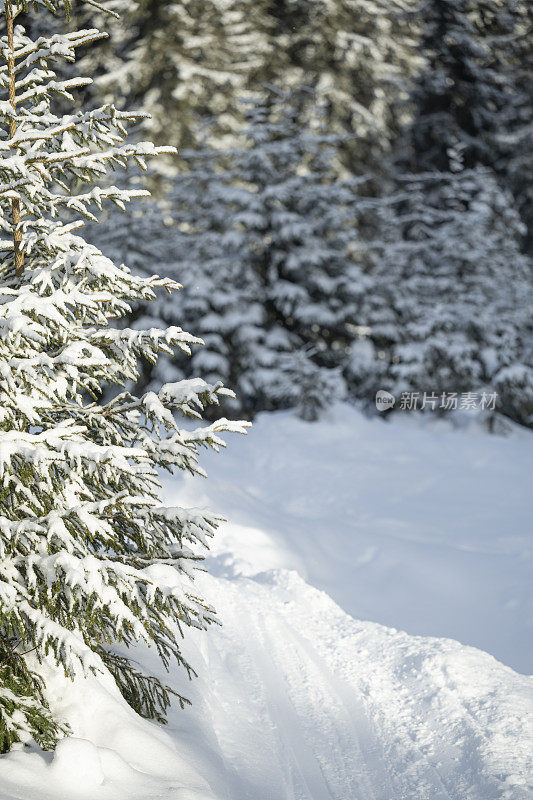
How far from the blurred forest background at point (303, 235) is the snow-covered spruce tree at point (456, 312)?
0.15 feet

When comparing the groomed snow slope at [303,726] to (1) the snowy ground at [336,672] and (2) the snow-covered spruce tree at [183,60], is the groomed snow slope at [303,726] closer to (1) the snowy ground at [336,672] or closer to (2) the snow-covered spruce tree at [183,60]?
(1) the snowy ground at [336,672]

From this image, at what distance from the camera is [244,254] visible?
545 inches

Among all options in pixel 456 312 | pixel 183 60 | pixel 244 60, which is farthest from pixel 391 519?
pixel 244 60

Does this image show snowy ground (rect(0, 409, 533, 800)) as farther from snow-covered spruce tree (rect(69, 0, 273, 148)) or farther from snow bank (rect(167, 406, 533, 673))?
snow-covered spruce tree (rect(69, 0, 273, 148))

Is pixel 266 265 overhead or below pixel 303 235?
below

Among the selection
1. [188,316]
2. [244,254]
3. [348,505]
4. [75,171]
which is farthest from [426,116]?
[75,171]

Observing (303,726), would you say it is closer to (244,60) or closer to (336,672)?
(336,672)

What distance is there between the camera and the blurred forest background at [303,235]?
1363 cm

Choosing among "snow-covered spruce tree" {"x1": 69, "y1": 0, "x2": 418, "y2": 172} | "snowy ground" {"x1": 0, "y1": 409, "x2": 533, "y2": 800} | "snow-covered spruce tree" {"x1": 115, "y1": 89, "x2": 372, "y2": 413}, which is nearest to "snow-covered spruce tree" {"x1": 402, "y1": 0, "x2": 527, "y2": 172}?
"snow-covered spruce tree" {"x1": 69, "y1": 0, "x2": 418, "y2": 172}

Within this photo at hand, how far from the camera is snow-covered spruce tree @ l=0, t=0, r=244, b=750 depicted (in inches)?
99.4

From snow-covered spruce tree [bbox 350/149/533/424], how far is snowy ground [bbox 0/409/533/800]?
4.44m

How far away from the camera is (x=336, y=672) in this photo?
436 centimetres

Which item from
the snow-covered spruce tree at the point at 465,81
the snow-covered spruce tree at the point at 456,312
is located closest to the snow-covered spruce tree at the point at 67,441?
the snow-covered spruce tree at the point at 456,312

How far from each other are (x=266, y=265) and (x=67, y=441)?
12.2m
